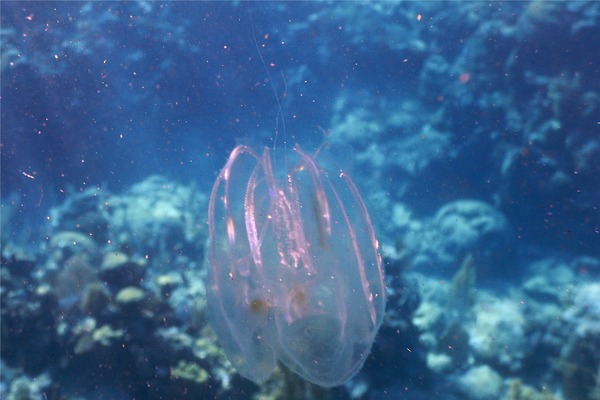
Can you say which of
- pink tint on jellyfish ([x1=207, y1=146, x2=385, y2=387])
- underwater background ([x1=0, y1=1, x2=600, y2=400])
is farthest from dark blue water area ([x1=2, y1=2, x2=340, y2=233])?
pink tint on jellyfish ([x1=207, y1=146, x2=385, y2=387])

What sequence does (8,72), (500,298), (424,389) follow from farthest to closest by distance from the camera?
(8,72)
(500,298)
(424,389)

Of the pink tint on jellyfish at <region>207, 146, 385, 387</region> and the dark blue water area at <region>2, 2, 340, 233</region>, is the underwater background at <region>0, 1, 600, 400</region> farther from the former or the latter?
the pink tint on jellyfish at <region>207, 146, 385, 387</region>

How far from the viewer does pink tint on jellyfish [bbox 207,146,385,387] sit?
2.81m

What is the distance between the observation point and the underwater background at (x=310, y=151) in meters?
4.54

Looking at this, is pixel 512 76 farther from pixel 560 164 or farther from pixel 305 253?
pixel 305 253

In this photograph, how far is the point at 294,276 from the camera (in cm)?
281

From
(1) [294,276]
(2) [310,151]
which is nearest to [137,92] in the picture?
(2) [310,151]

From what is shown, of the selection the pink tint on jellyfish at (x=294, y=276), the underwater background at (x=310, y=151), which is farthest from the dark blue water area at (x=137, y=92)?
the pink tint on jellyfish at (x=294, y=276)

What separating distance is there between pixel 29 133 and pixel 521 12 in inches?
457

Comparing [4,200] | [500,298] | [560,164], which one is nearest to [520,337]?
[500,298]

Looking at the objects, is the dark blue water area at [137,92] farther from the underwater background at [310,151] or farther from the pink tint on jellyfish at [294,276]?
the pink tint on jellyfish at [294,276]

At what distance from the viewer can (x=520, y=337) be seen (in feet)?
18.6

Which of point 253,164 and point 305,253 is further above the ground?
point 253,164

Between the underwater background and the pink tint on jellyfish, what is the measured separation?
61 centimetres
